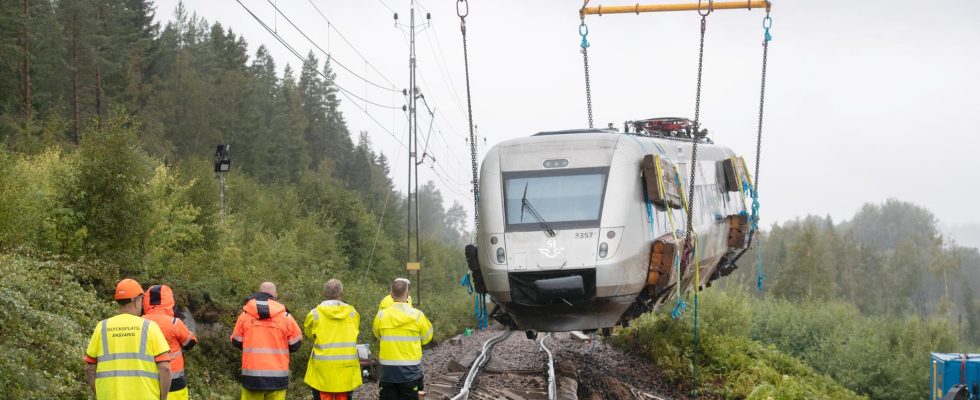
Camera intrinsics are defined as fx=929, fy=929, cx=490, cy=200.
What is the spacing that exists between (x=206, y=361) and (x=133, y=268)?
133 inches

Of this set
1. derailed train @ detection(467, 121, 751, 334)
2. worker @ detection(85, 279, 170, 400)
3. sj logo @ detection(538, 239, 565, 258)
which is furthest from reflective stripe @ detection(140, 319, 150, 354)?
sj logo @ detection(538, 239, 565, 258)

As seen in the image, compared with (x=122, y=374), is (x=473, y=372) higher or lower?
lower

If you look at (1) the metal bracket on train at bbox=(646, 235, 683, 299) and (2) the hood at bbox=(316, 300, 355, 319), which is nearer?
(2) the hood at bbox=(316, 300, 355, 319)

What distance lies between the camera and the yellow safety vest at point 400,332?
8875 mm

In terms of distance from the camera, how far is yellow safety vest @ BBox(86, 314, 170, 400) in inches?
262

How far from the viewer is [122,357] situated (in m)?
6.66

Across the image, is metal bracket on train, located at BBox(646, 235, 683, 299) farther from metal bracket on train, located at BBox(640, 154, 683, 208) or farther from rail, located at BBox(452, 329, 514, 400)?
rail, located at BBox(452, 329, 514, 400)

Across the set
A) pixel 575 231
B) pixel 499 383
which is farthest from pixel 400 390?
pixel 499 383

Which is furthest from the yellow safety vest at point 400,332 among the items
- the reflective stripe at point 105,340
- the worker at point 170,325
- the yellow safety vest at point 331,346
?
the reflective stripe at point 105,340

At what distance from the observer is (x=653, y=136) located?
16.4 meters

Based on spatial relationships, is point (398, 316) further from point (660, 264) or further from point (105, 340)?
point (660, 264)

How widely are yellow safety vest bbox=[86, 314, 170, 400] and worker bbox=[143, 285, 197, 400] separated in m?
0.97

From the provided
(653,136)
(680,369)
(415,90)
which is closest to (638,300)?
(653,136)

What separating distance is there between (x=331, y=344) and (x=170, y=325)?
5.10ft
